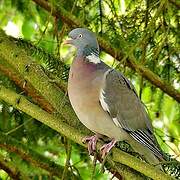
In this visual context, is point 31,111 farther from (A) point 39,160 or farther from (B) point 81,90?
(A) point 39,160

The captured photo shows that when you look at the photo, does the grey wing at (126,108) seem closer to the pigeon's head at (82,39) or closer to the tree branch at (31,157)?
the pigeon's head at (82,39)

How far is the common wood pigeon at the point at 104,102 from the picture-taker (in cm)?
213

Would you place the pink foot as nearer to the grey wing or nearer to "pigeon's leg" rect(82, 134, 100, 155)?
"pigeon's leg" rect(82, 134, 100, 155)

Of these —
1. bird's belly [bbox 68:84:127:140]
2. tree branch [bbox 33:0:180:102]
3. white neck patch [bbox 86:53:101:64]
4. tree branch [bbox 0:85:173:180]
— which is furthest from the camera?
tree branch [bbox 33:0:180:102]

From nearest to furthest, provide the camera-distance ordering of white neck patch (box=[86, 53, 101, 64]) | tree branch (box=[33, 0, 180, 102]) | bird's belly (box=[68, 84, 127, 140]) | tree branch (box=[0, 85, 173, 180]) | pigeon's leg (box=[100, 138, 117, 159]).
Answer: tree branch (box=[0, 85, 173, 180])
pigeon's leg (box=[100, 138, 117, 159])
bird's belly (box=[68, 84, 127, 140])
white neck patch (box=[86, 53, 101, 64])
tree branch (box=[33, 0, 180, 102])

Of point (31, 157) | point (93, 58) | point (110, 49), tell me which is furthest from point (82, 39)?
point (31, 157)

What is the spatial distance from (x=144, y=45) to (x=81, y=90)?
Result: 339mm

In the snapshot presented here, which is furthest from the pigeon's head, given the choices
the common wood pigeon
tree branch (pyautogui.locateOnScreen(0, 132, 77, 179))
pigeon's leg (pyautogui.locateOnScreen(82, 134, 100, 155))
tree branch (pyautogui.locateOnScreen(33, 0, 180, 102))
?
tree branch (pyautogui.locateOnScreen(0, 132, 77, 179))

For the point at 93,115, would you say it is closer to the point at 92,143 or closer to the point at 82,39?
the point at 92,143

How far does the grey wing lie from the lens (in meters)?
2.19

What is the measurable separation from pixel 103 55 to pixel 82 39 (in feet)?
2.13

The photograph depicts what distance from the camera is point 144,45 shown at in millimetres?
2291

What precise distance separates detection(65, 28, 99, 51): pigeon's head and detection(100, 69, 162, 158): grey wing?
16cm

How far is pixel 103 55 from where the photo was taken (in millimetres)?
2939
